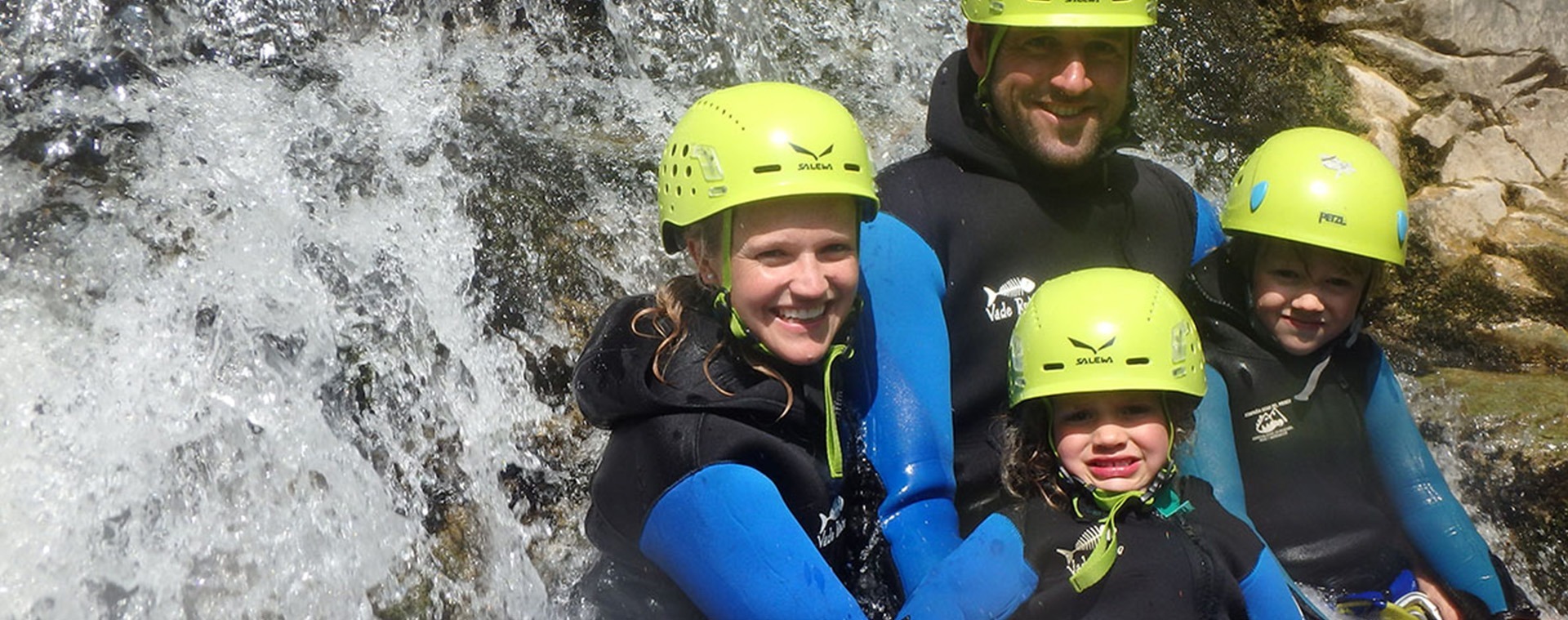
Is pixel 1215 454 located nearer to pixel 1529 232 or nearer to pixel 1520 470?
pixel 1520 470

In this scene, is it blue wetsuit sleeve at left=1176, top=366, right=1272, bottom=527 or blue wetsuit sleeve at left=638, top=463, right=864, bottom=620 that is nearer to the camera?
blue wetsuit sleeve at left=638, top=463, right=864, bottom=620

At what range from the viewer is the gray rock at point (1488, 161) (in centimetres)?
734

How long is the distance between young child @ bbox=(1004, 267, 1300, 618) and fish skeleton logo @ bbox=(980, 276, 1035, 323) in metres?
0.52

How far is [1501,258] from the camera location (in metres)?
6.96

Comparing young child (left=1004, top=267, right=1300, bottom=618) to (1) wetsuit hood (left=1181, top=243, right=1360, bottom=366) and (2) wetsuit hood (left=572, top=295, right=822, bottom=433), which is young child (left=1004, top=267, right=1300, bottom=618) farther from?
(1) wetsuit hood (left=1181, top=243, right=1360, bottom=366)

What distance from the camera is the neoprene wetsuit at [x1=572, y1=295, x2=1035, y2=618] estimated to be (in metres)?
3.51

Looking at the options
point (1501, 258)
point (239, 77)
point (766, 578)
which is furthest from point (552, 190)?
point (1501, 258)

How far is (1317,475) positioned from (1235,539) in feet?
3.16

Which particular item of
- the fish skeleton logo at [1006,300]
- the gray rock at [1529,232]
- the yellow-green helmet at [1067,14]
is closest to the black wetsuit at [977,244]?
the fish skeleton logo at [1006,300]

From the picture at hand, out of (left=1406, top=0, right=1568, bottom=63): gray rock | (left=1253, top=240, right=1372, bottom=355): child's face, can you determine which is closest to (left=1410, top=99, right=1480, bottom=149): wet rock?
(left=1406, top=0, right=1568, bottom=63): gray rock

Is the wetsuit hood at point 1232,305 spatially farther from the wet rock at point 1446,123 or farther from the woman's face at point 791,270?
the wet rock at point 1446,123

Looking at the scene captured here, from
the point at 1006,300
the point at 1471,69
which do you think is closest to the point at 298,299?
the point at 1006,300

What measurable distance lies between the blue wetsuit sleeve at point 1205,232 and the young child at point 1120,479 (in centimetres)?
100

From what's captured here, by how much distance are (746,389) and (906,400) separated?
615 millimetres
